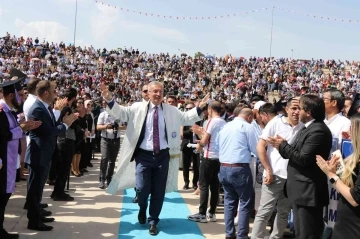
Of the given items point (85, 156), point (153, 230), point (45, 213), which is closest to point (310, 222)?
point (153, 230)

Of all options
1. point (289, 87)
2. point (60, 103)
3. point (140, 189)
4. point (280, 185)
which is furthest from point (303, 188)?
point (289, 87)

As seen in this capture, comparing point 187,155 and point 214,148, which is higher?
point 214,148

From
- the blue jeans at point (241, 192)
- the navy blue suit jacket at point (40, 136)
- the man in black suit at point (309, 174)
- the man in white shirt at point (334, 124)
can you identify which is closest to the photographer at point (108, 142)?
the navy blue suit jacket at point (40, 136)

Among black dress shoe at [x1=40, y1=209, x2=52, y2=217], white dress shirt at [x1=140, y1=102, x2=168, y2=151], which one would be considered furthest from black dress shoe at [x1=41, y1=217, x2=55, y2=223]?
white dress shirt at [x1=140, y1=102, x2=168, y2=151]

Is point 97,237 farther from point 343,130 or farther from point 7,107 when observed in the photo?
point 343,130

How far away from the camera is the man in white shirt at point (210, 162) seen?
5934 mm

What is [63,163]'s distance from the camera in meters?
6.90

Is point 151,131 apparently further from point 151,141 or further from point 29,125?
point 29,125

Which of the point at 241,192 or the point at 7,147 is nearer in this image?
Result: the point at 7,147

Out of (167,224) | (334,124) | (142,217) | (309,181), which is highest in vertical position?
(334,124)

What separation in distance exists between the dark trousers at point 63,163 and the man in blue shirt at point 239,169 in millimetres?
3248

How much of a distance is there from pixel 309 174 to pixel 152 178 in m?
2.51

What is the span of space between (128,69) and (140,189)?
107 feet

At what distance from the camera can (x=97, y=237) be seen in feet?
16.7
